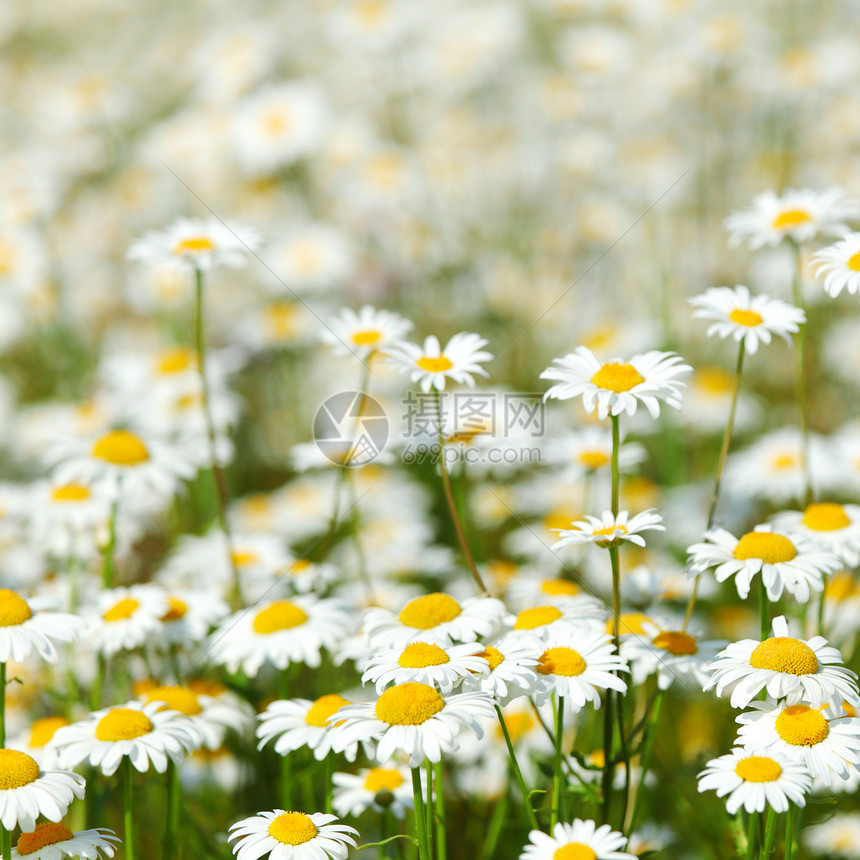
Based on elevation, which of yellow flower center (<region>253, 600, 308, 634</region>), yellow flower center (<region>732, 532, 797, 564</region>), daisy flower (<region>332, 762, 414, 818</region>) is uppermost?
yellow flower center (<region>732, 532, 797, 564</region>)

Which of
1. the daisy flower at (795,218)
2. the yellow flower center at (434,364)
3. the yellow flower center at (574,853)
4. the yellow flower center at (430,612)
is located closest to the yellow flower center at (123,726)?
the yellow flower center at (430,612)

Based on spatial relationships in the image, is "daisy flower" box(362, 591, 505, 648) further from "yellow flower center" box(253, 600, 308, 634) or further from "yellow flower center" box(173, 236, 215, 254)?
"yellow flower center" box(173, 236, 215, 254)

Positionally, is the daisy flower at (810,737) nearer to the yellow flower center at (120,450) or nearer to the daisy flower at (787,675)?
the daisy flower at (787,675)

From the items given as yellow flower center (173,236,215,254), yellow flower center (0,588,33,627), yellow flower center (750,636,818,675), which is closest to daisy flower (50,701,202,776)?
yellow flower center (0,588,33,627)

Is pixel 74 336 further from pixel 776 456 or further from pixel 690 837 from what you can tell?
pixel 690 837

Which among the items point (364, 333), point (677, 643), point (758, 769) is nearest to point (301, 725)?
point (677, 643)
